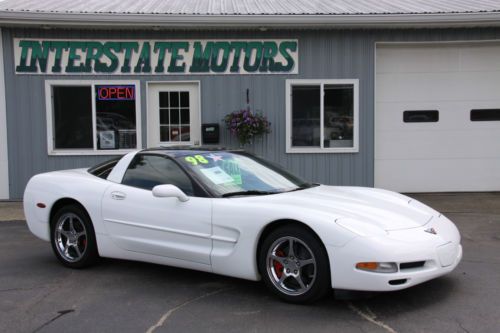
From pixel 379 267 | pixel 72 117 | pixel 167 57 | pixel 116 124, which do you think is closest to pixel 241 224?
pixel 379 267

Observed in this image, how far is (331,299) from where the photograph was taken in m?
4.39

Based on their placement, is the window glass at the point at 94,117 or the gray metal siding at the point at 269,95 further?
the window glass at the point at 94,117

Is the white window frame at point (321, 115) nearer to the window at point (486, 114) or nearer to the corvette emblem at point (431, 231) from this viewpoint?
the window at point (486, 114)

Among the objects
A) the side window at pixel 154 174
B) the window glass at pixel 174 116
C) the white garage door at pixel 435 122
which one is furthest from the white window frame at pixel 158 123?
the side window at pixel 154 174

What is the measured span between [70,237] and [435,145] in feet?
25.6

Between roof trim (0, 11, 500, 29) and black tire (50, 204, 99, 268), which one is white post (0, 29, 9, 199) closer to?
roof trim (0, 11, 500, 29)

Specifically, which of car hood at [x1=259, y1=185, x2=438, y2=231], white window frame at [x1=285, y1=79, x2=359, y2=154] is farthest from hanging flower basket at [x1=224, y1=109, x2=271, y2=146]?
car hood at [x1=259, y1=185, x2=438, y2=231]

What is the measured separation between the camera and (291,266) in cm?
428

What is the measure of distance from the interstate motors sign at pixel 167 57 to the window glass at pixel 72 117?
0.42m

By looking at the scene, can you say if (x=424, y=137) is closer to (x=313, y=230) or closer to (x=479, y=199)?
(x=479, y=199)

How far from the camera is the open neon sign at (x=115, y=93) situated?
10.2 meters

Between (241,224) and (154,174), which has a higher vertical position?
(154,174)

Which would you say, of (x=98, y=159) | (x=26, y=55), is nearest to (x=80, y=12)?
(x=26, y=55)

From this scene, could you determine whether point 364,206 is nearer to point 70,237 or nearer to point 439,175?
point 70,237
